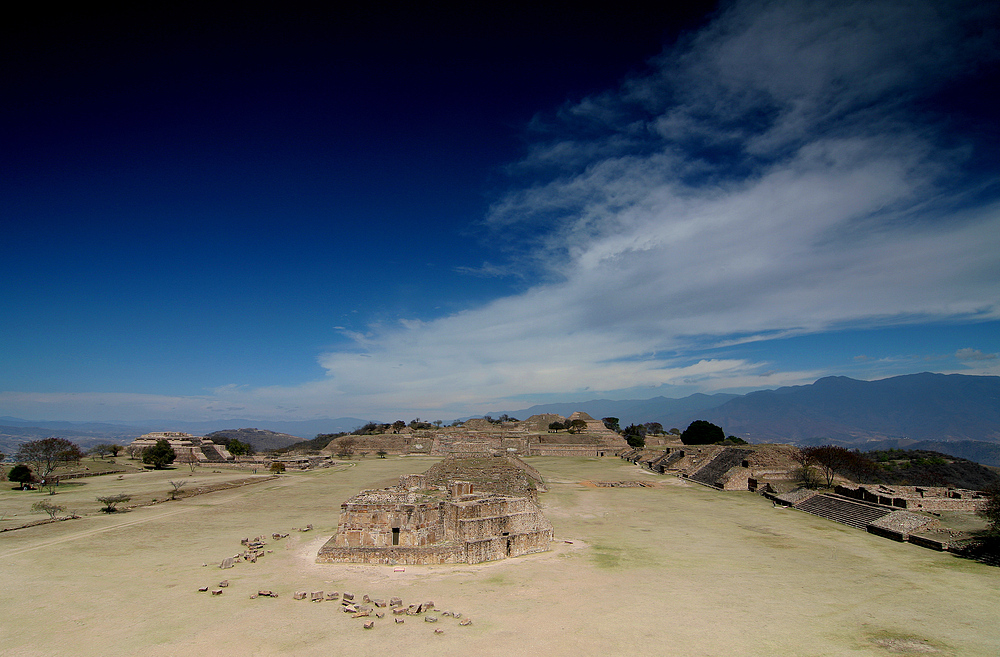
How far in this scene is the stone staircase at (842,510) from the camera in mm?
24703

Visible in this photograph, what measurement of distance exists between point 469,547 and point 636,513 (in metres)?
14.7

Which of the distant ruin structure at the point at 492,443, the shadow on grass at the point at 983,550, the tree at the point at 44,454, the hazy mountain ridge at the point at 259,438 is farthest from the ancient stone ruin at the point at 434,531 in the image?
the hazy mountain ridge at the point at 259,438

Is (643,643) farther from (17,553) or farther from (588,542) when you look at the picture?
(17,553)

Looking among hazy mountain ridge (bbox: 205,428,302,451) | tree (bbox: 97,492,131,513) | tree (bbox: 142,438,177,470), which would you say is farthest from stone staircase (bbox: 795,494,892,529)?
hazy mountain ridge (bbox: 205,428,302,451)

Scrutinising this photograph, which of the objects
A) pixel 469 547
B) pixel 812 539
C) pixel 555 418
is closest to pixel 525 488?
pixel 469 547

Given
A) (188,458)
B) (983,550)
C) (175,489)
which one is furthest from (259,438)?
(983,550)

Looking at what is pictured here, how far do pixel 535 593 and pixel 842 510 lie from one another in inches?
944

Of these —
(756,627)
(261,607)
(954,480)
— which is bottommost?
(954,480)

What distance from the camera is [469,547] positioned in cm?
1773

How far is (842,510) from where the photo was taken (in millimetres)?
26828

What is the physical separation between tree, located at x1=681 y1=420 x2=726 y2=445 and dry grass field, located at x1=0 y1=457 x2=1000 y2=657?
41621 mm

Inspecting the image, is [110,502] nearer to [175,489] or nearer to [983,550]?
[175,489]

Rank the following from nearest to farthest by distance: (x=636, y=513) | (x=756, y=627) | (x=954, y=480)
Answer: (x=756, y=627), (x=636, y=513), (x=954, y=480)

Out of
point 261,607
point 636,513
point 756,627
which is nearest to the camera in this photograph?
point 756,627
